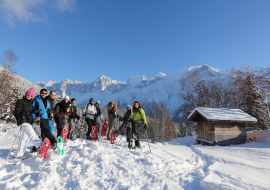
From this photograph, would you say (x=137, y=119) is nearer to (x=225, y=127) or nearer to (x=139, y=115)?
(x=139, y=115)

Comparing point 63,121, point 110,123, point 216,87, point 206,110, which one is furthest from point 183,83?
point 63,121

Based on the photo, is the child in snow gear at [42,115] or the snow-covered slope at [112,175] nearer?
the snow-covered slope at [112,175]

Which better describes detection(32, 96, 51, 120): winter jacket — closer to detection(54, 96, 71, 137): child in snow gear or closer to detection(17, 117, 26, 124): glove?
detection(17, 117, 26, 124): glove

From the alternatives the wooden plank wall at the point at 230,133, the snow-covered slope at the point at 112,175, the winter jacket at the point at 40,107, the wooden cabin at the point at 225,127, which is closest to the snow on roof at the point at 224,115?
the wooden cabin at the point at 225,127

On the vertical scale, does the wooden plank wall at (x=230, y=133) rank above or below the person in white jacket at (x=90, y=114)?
below

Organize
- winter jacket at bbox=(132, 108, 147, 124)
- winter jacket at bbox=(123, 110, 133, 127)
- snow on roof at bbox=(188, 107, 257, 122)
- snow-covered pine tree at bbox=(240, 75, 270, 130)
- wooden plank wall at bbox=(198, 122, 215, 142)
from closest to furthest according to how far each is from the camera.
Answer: winter jacket at bbox=(132, 108, 147, 124) < winter jacket at bbox=(123, 110, 133, 127) < snow on roof at bbox=(188, 107, 257, 122) < wooden plank wall at bbox=(198, 122, 215, 142) < snow-covered pine tree at bbox=(240, 75, 270, 130)

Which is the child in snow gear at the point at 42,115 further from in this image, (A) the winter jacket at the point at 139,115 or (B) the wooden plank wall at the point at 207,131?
(B) the wooden plank wall at the point at 207,131

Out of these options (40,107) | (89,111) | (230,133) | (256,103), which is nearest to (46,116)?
(40,107)

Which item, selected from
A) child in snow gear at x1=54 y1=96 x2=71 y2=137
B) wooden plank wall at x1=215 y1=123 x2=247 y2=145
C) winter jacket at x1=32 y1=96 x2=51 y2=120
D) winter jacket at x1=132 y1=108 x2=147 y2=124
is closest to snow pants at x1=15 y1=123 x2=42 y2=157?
winter jacket at x1=32 y1=96 x2=51 y2=120

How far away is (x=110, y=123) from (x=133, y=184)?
4.58 metres

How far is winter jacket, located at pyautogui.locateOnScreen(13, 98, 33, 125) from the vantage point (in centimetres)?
402

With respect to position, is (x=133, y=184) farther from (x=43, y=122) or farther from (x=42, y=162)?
(x=43, y=122)

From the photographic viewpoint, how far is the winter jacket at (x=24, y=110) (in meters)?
4.02

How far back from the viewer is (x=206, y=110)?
38.2 feet
